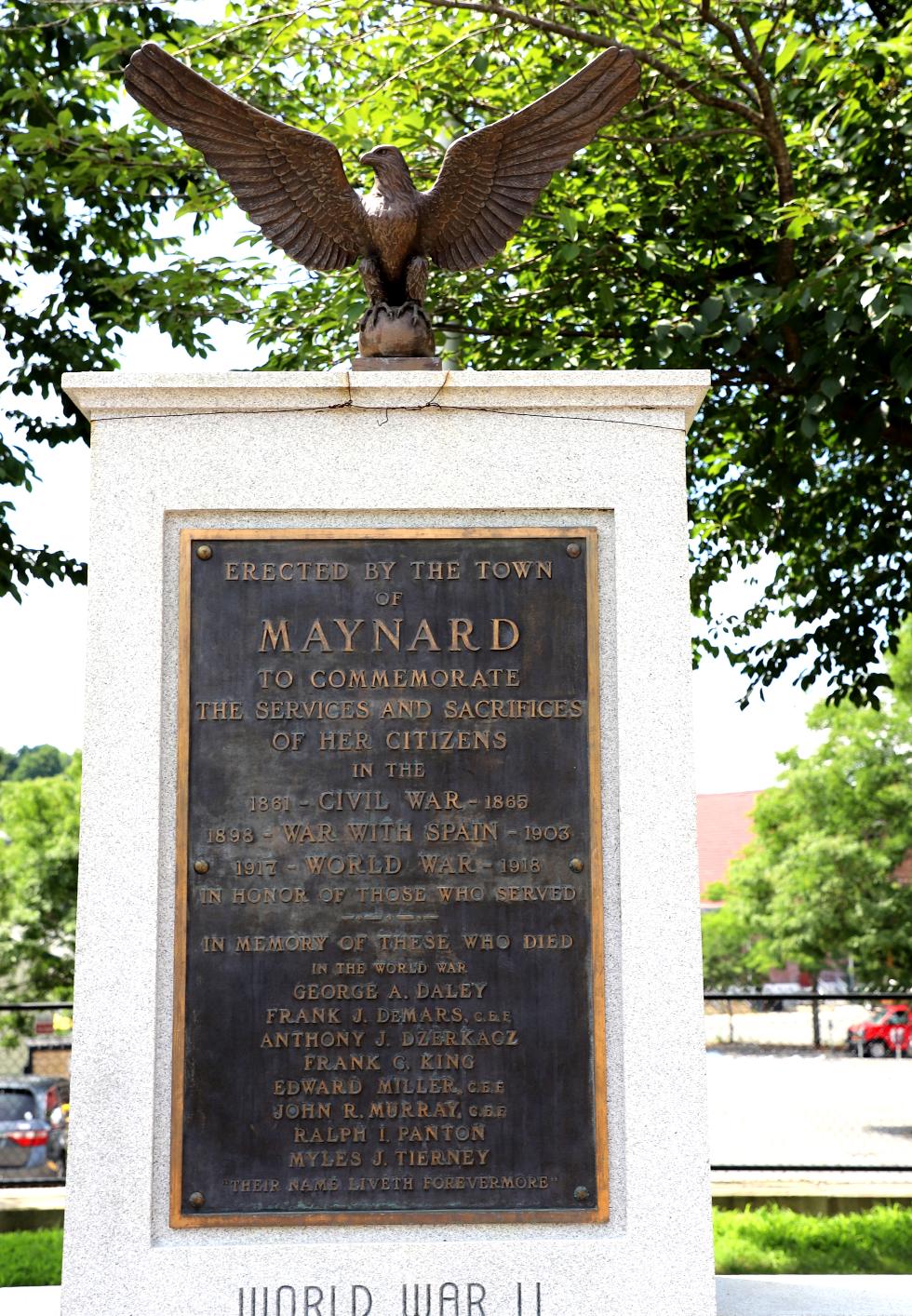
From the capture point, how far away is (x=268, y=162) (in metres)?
5.12

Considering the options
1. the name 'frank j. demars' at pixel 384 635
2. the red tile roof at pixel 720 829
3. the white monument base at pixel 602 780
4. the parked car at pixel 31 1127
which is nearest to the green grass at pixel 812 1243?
the white monument base at pixel 602 780

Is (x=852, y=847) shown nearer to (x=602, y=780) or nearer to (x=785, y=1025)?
(x=785, y=1025)

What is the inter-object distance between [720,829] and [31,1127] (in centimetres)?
5163

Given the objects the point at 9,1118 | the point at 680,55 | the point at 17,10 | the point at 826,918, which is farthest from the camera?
the point at 826,918

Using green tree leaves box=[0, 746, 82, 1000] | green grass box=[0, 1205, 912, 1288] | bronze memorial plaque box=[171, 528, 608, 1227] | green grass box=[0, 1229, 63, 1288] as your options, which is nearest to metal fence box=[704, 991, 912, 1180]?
green grass box=[0, 1205, 912, 1288]

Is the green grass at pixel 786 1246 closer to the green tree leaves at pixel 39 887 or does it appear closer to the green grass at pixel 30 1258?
the green grass at pixel 30 1258

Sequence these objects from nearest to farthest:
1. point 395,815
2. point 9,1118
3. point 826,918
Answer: point 395,815
point 9,1118
point 826,918

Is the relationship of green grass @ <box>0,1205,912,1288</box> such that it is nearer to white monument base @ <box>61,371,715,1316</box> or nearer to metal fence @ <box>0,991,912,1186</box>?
metal fence @ <box>0,991,912,1186</box>

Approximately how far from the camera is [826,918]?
26.1m

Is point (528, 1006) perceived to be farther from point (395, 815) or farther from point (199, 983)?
point (199, 983)

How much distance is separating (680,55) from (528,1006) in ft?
24.0

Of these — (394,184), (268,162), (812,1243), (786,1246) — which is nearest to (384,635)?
(394,184)

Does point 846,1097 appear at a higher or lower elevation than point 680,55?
lower

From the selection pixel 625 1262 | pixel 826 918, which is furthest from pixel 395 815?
pixel 826 918
